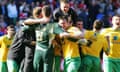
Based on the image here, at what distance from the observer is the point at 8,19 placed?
79.9ft

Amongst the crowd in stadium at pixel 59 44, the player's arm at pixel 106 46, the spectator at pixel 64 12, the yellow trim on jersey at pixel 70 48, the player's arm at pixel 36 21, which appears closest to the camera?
the player's arm at pixel 36 21

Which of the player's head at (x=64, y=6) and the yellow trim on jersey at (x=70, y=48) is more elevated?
the player's head at (x=64, y=6)

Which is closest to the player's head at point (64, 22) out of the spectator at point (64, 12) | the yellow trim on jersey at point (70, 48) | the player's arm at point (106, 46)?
the yellow trim on jersey at point (70, 48)

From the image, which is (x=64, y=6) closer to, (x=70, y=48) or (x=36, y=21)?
(x=36, y=21)

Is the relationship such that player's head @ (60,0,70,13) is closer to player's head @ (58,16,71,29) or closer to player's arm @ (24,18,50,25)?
player's head @ (58,16,71,29)

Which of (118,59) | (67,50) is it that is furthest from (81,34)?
(118,59)

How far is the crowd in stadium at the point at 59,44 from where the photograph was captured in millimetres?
13117

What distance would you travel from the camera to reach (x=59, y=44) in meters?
13.3

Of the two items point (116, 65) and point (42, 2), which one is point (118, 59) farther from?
point (42, 2)

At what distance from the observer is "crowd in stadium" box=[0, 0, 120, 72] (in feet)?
43.0

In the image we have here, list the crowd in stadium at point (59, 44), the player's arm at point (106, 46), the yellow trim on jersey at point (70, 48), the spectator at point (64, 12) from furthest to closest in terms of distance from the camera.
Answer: the player's arm at point (106, 46)
the spectator at point (64, 12)
the yellow trim on jersey at point (70, 48)
the crowd in stadium at point (59, 44)

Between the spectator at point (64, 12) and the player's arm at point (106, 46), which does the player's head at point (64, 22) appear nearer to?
the spectator at point (64, 12)

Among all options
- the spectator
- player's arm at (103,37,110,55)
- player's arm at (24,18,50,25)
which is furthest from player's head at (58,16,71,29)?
player's arm at (103,37,110,55)

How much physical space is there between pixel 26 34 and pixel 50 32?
98cm
